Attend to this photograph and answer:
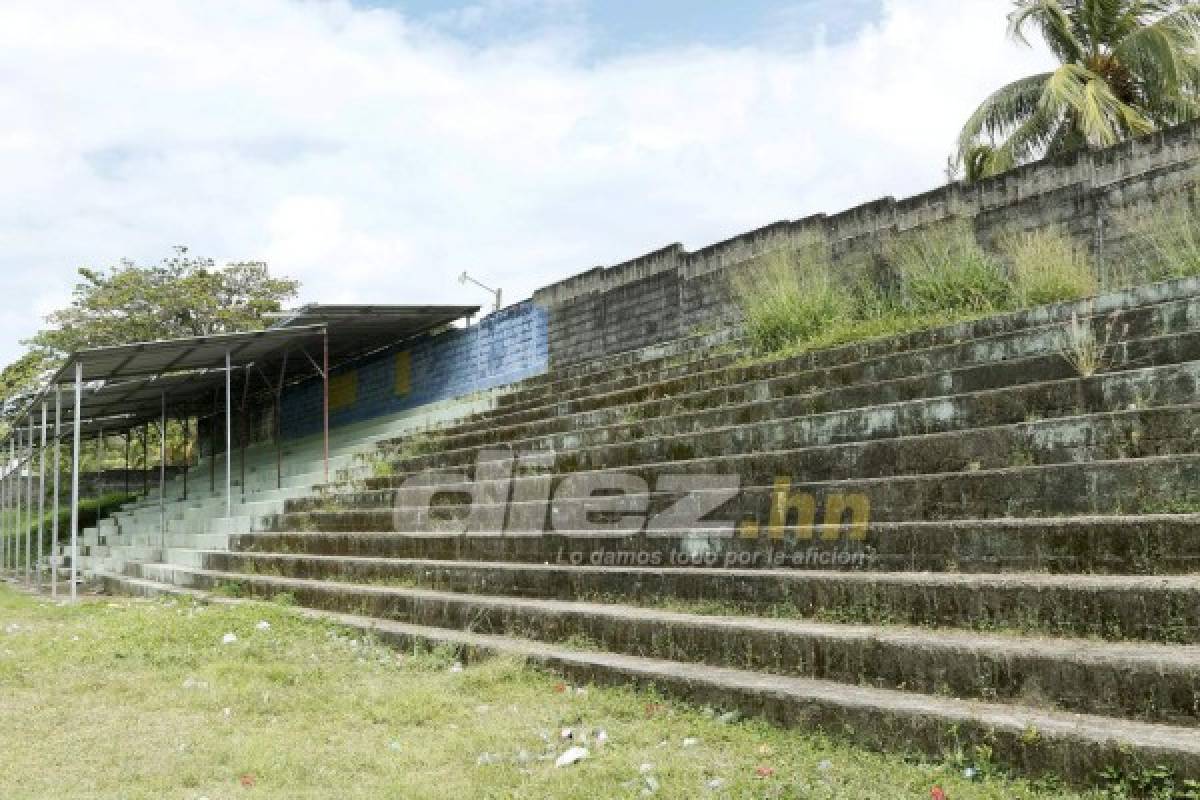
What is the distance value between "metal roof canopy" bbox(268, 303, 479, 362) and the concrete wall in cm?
156

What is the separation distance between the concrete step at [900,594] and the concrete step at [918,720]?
0.38 m

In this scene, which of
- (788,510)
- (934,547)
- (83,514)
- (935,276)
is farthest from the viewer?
(83,514)

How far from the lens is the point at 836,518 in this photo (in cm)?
425

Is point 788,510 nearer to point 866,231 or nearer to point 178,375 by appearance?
point 866,231

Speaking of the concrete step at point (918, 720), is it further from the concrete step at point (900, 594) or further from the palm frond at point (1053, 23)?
the palm frond at point (1053, 23)

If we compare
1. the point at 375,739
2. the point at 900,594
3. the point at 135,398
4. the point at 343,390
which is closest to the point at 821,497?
the point at 900,594

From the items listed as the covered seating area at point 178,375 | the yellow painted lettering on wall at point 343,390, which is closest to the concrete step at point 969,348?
the covered seating area at point 178,375

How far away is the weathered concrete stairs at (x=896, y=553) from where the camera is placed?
279 centimetres

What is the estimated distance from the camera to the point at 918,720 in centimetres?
282

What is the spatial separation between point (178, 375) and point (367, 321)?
252 cm

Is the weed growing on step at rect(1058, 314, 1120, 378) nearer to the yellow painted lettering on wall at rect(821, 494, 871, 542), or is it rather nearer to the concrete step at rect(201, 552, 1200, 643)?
the yellow painted lettering on wall at rect(821, 494, 871, 542)

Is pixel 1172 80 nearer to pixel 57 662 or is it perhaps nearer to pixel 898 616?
pixel 898 616

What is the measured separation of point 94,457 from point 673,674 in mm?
25614

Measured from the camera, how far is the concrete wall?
6.15 metres
